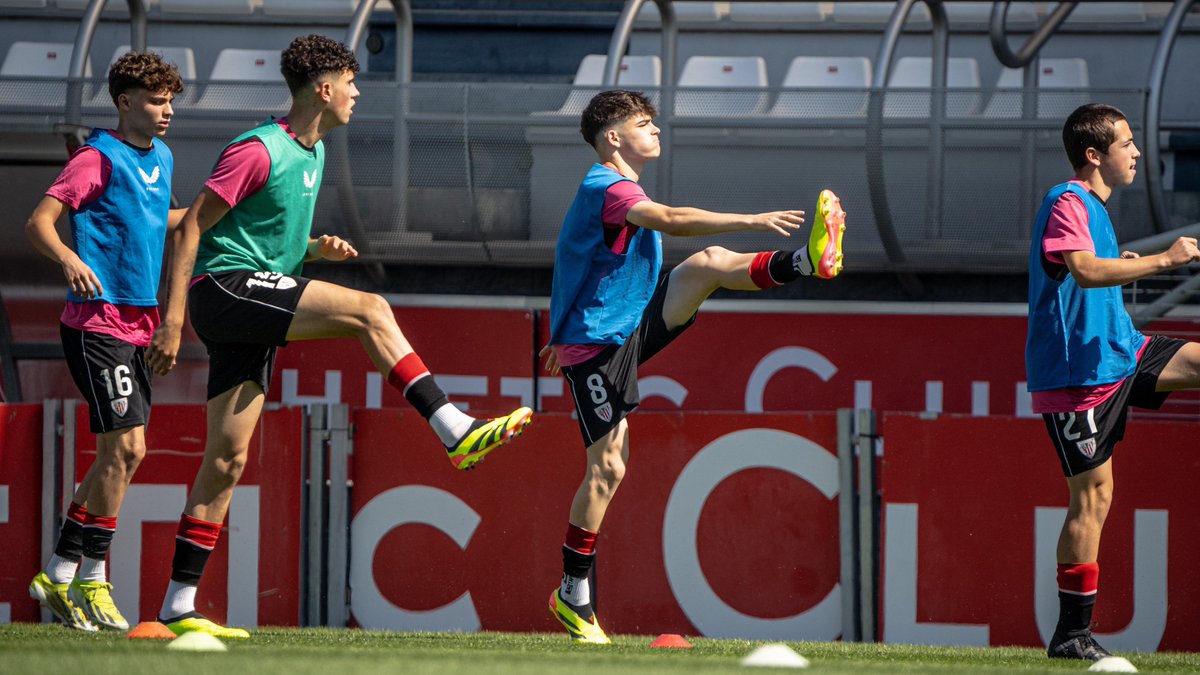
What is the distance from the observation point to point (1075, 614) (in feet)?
15.5

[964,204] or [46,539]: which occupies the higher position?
[964,204]

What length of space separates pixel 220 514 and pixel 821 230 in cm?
216

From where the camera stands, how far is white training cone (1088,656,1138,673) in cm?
400

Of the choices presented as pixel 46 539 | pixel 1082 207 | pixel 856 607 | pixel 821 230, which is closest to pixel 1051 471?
pixel 856 607

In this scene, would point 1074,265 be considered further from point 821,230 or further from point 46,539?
point 46,539

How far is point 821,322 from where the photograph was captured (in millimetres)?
7746

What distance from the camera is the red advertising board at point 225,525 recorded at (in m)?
6.37

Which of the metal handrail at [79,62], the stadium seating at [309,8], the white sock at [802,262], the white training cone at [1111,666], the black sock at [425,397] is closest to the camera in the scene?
the white training cone at [1111,666]

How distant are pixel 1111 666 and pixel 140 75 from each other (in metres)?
3.74

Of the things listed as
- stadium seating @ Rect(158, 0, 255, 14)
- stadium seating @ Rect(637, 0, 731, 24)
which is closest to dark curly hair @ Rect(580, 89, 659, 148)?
stadium seating @ Rect(637, 0, 731, 24)

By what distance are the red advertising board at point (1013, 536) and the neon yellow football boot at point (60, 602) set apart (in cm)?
312

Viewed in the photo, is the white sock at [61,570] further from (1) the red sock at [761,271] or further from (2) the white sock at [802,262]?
(2) the white sock at [802,262]

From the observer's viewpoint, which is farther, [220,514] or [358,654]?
[220,514]

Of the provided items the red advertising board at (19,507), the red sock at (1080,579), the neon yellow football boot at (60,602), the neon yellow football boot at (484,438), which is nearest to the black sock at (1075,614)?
the red sock at (1080,579)
